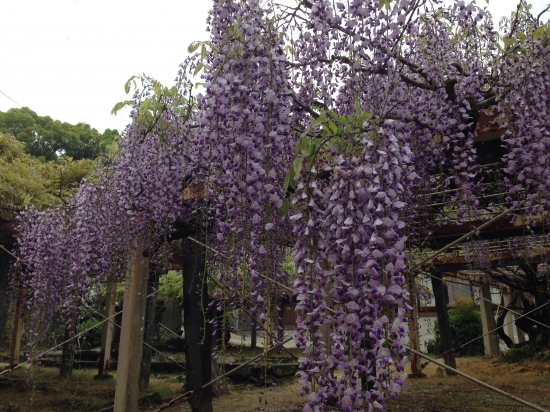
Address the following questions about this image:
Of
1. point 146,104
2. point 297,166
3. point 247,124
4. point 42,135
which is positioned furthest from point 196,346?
point 42,135

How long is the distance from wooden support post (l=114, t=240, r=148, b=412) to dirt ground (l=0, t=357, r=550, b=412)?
21.5 inches

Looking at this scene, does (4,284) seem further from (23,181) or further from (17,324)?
(23,181)

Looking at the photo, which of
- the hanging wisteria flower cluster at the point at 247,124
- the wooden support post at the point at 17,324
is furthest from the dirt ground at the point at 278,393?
the hanging wisteria flower cluster at the point at 247,124

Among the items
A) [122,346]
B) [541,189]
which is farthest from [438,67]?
[122,346]

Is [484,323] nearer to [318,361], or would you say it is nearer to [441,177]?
[441,177]

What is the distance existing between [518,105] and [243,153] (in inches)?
65.4

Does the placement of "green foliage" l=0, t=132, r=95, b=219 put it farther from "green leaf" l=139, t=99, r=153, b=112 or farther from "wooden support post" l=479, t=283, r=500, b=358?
"wooden support post" l=479, t=283, r=500, b=358

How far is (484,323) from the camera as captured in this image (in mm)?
11250

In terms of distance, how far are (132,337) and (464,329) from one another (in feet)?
37.8

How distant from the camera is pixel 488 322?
11.3 metres

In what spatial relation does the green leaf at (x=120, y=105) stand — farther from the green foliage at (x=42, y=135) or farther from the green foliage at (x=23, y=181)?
the green foliage at (x=42, y=135)

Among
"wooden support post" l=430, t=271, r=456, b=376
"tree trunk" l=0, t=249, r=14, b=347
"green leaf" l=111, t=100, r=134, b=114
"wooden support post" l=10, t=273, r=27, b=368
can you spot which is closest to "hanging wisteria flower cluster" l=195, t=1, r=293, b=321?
"green leaf" l=111, t=100, r=134, b=114

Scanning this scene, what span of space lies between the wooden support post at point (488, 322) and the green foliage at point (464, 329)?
85 centimetres

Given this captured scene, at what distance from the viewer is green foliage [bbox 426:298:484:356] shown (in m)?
12.9
